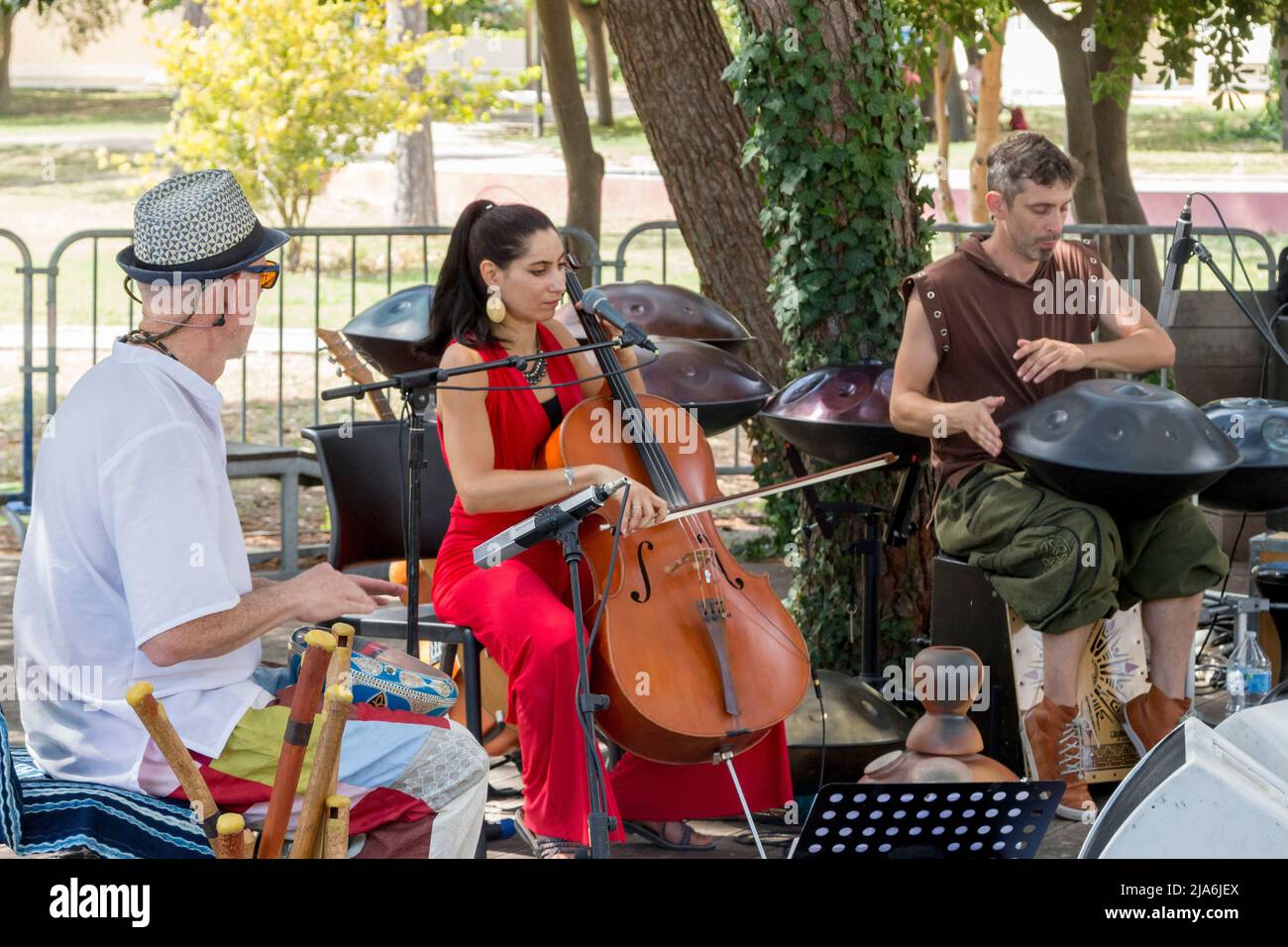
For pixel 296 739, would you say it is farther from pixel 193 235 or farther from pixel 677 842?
pixel 677 842

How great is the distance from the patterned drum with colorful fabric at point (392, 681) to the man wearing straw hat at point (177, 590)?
0.07 metres

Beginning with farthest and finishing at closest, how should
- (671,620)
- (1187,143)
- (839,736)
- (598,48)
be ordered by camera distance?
1. (1187,143)
2. (598,48)
3. (839,736)
4. (671,620)

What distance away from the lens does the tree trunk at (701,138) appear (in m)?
6.12

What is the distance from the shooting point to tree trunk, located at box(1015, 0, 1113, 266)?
962 cm

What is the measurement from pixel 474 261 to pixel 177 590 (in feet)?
5.37

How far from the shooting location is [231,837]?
7.99 ft

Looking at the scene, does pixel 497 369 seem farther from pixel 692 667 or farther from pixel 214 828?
pixel 214 828

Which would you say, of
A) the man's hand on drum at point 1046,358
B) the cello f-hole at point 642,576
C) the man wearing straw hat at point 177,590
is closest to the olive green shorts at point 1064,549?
the man's hand on drum at point 1046,358

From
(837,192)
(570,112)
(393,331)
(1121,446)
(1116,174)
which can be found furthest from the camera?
(1116,174)

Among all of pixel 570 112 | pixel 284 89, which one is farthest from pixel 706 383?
pixel 284 89

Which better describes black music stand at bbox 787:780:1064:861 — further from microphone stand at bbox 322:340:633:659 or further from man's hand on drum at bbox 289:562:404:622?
microphone stand at bbox 322:340:633:659

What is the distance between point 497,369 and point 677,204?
252 cm
